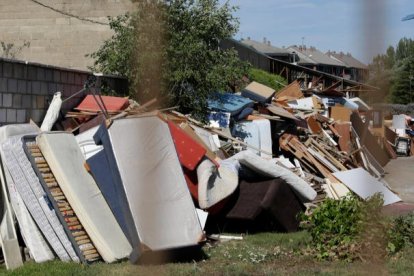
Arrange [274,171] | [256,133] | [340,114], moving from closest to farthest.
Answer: [274,171]
[256,133]
[340,114]

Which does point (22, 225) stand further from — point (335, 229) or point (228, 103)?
point (228, 103)

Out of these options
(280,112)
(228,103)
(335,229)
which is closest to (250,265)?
(335,229)

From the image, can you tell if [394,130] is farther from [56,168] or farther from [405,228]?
[56,168]

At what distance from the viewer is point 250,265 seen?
19.8 feet

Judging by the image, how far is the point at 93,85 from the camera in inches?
400

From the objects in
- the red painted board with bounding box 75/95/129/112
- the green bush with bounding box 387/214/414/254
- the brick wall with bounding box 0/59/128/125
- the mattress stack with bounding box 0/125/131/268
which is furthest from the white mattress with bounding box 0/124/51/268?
the green bush with bounding box 387/214/414/254

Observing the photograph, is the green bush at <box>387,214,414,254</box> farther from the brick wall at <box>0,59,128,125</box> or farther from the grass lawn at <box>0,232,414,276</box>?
the brick wall at <box>0,59,128,125</box>

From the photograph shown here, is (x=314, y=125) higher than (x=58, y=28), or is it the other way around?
(x=58, y=28)

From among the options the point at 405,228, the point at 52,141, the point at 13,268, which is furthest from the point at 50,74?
the point at 405,228

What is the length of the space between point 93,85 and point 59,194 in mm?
4159

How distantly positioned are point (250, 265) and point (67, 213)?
6.49ft

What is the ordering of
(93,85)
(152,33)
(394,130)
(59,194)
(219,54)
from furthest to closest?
(394,130) → (219,54) → (93,85) → (59,194) → (152,33)

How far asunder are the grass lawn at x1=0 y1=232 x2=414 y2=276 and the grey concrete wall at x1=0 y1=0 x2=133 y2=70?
10.1 meters

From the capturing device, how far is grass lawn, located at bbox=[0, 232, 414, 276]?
5.66 m
